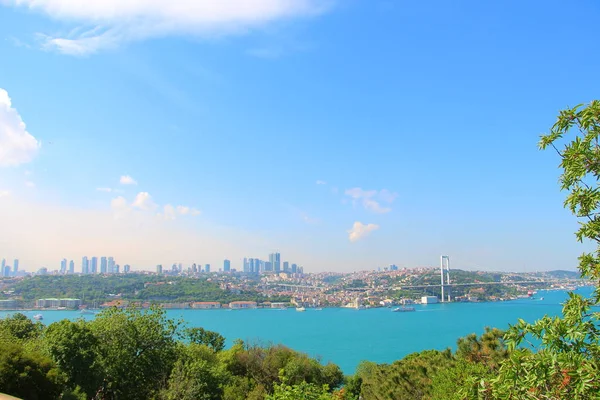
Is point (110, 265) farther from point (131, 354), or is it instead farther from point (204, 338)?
point (131, 354)

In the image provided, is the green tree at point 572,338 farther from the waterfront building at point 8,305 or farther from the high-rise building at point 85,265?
the high-rise building at point 85,265

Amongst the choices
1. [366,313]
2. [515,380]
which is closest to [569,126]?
[515,380]

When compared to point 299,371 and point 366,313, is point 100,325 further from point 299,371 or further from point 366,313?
point 366,313

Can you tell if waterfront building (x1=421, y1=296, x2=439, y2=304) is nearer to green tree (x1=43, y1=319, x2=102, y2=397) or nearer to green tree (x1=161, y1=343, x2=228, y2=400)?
green tree (x1=161, y1=343, x2=228, y2=400)

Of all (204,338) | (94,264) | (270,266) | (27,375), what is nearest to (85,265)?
(94,264)

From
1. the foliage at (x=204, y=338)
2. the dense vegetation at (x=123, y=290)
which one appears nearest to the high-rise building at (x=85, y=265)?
the dense vegetation at (x=123, y=290)

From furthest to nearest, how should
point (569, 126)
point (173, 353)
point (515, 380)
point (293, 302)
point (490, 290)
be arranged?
point (293, 302) < point (490, 290) < point (173, 353) < point (569, 126) < point (515, 380)
